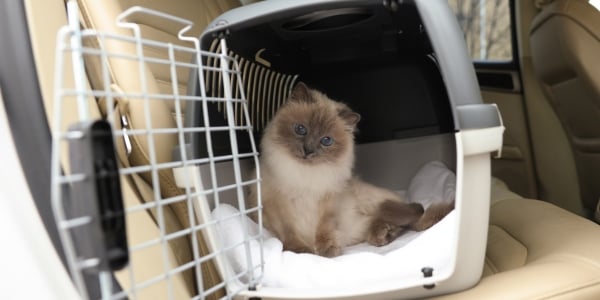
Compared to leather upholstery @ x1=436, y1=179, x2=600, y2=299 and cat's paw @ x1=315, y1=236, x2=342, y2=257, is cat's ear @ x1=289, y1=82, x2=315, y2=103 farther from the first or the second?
leather upholstery @ x1=436, y1=179, x2=600, y2=299

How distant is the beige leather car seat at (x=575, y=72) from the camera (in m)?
2.06

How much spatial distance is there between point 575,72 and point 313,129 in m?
1.25

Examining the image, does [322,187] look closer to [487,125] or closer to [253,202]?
[253,202]

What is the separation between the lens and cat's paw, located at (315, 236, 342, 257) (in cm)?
164

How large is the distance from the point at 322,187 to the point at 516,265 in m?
0.69

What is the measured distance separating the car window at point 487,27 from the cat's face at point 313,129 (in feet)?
4.69

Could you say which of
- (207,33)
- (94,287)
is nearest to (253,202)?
(207,33)

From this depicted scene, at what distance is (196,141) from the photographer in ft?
4.37

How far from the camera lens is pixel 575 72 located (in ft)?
7.08

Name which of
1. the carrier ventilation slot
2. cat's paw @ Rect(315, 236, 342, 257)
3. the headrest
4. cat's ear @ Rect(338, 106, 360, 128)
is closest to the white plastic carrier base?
cat's paw @ Rect(315, 236, 342, 257)

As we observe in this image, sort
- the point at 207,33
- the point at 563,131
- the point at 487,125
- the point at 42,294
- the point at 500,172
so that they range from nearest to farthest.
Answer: the point at 42,294, the point at 487,125, the point at 207,33, the point at 563,131, the point at 500,172

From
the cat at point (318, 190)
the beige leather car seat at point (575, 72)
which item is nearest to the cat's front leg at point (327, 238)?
the cat at point (318, 190)

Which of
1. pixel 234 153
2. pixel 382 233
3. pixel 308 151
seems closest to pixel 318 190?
pixel 308 151

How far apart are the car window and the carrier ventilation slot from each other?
1.29 m
